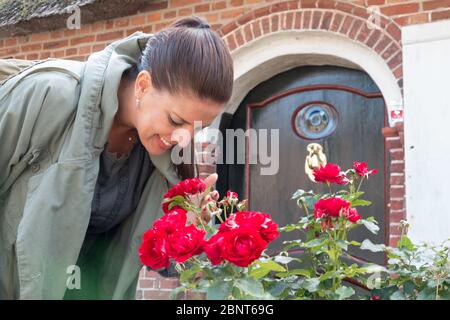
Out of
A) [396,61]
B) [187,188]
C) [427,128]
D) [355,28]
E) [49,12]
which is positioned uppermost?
[49,12]

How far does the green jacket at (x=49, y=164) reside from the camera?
4.47ft

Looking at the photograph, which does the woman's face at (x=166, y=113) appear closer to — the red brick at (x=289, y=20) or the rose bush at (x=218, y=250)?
the rose bush at (x=218, y=250)

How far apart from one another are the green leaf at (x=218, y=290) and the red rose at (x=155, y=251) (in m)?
0.12

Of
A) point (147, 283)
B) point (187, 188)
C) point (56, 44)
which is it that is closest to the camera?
point (187, 188)

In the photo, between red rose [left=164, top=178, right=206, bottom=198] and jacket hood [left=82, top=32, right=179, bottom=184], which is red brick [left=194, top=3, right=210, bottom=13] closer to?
jacket hood [left=82, top=32, right=179, bottom=184]

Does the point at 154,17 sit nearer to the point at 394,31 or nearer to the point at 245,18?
the point at 245,18

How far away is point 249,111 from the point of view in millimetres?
4148

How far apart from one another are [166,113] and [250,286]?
612 mm

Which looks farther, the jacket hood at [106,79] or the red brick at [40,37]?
the red brick at [40,37]

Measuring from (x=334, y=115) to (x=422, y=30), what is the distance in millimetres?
827

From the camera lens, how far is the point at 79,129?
1.44m

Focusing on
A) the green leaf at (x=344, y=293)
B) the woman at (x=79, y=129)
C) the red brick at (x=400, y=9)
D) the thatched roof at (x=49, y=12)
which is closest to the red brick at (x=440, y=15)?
the red brick at (x=400, y=9)

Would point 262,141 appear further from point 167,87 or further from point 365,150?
point 167,87

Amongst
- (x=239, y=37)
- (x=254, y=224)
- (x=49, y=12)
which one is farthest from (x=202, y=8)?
(x=254, y=224)
